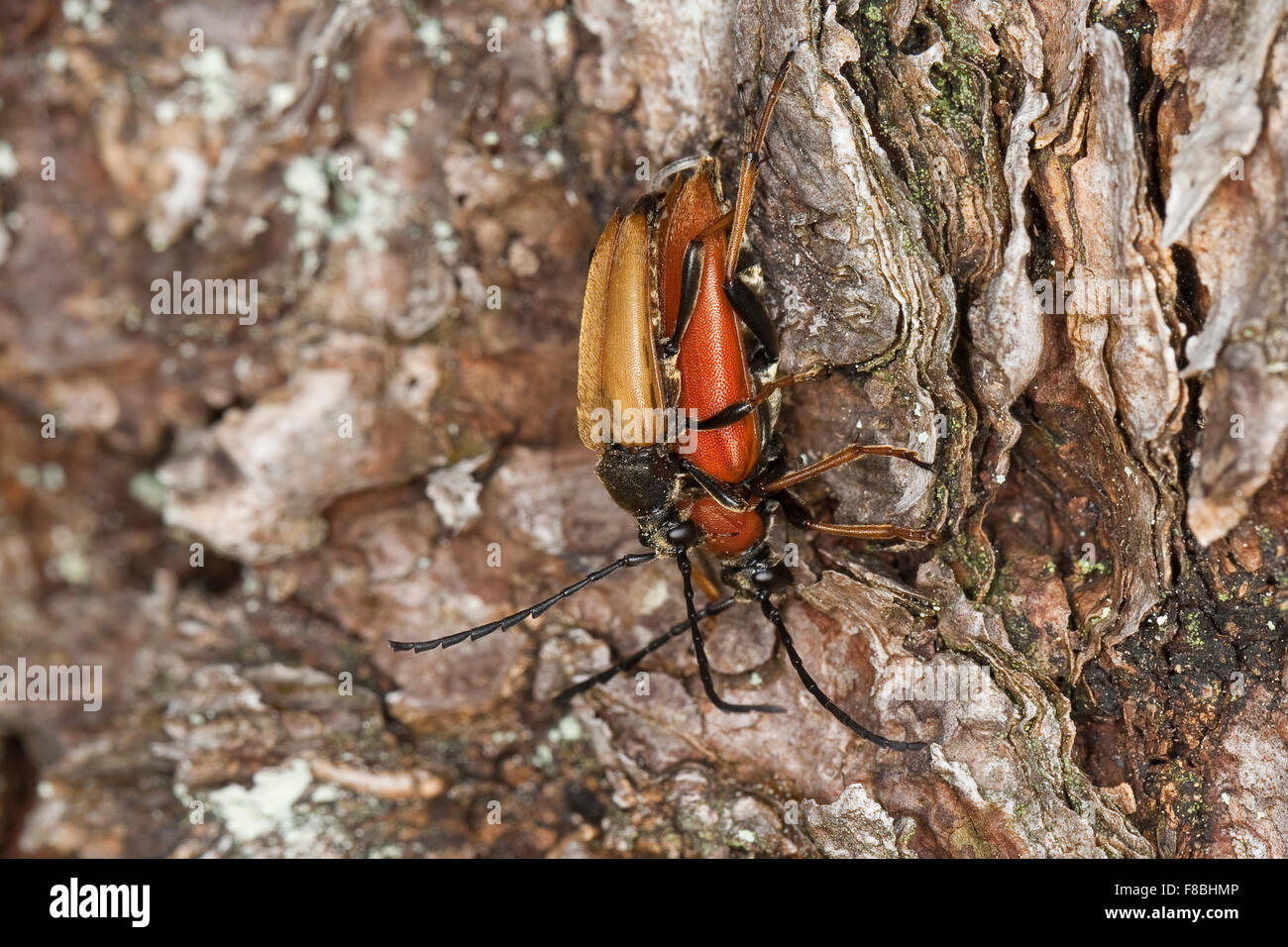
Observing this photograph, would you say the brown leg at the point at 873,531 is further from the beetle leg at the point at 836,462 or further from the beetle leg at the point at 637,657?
the beetle leg at the point at 637,657

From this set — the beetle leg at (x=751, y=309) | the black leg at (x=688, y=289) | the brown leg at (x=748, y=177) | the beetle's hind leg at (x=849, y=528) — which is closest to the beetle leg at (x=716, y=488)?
the beetle's hind leg at (x=849, y=528)

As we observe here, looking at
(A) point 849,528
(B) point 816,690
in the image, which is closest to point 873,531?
(A) point 849,528

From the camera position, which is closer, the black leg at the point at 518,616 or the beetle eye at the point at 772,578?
the black leg at the point at 518,616

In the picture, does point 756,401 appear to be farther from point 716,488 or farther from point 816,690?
point 816,690

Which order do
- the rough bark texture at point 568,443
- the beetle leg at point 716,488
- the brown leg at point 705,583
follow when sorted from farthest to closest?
the brown leg at point 705,583 < the beetle leg at point 716,488 < the rough bark texture at point 568,443

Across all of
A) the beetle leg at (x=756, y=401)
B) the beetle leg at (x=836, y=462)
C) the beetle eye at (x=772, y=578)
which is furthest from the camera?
the beetle eye at (x=772, y=578)

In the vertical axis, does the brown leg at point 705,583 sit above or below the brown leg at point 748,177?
below

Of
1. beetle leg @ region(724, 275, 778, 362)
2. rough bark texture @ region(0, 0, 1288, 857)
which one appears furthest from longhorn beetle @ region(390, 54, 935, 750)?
rough bark texture @ region(0, 0, 1288, 857)
